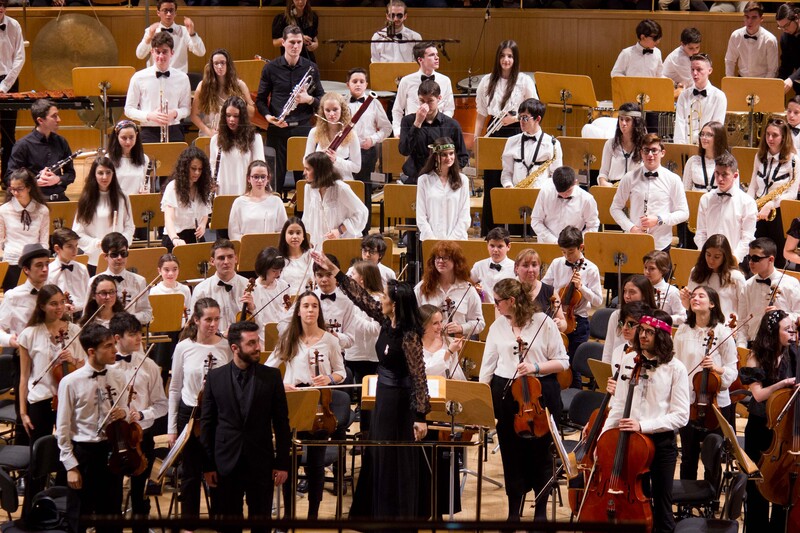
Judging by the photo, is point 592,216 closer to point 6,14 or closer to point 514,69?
point 514,69

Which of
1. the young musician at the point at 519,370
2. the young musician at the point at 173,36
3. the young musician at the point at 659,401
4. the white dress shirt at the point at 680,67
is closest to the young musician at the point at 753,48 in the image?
the white dress shirt at the point at 680,67

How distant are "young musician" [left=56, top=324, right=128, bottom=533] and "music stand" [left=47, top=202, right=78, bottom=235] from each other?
257 centimetres

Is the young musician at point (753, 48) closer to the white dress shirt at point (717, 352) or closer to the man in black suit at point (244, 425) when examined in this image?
the white dress shirt at point (717, 352)

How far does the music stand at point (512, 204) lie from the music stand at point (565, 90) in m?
2.12

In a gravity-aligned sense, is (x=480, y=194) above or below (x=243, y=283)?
above

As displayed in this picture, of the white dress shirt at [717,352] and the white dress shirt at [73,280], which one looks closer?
the white dress shirt at [717,352]

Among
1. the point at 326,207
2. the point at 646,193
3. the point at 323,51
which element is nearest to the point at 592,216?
the point at 646,193

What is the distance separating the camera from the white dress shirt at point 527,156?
884cm

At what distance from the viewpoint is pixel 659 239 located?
326 inches

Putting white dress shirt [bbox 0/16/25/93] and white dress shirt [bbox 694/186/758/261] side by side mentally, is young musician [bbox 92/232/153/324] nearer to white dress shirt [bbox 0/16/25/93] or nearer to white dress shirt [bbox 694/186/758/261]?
white dress shirt [bbox 694/186/758/261]

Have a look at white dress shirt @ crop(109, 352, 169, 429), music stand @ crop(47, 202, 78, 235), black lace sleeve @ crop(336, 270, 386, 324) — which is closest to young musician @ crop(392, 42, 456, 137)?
music stand @ crop(47, 202, 78, 235)

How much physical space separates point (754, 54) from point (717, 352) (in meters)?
5.48

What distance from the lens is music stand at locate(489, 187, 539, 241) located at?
8.45 meters

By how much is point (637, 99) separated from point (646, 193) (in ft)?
6.17
